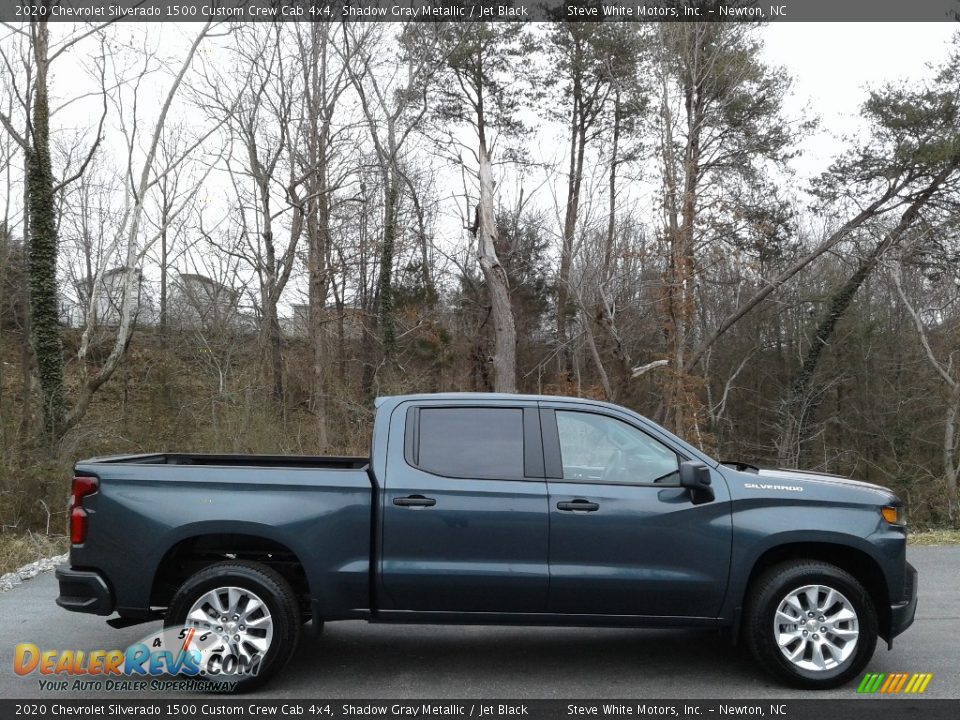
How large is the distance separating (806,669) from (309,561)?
307 centimetres

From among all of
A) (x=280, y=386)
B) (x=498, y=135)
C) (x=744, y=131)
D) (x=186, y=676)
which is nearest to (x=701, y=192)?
(x=744, y=131)

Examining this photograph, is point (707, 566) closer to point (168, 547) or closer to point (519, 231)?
point (168, 547)

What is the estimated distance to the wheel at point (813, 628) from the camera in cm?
518

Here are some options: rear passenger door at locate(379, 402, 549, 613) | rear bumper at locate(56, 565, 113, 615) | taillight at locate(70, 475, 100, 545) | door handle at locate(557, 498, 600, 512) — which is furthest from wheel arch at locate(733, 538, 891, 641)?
taillight at locate(70, 475, 100, 545)

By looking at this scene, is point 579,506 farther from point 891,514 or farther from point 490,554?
point 891,514

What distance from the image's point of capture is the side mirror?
516cm

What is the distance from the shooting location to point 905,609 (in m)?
5.30

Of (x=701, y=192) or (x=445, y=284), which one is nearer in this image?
(x=701, y=192)

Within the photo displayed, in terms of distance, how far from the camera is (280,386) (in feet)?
82.3

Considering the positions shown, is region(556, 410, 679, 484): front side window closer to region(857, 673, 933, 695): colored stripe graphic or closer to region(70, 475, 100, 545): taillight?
region(857, 673, 933, 695): colored stripe graphic

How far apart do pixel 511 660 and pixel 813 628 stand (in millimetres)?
1957

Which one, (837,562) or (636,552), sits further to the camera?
(837,562)

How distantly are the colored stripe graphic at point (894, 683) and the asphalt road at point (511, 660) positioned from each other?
7 cm

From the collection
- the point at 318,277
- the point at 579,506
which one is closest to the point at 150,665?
the point at 579,506
